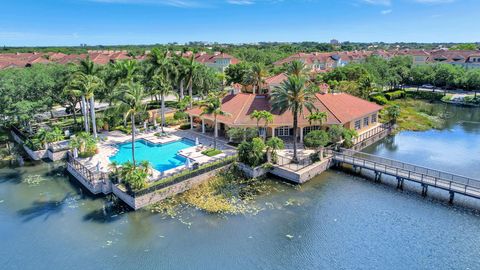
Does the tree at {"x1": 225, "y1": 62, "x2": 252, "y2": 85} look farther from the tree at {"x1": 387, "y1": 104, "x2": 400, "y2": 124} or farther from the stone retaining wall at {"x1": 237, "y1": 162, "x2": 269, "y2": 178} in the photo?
the stone retaining wall at {"x1": 237, "y1": 162, "x2": 269, "y2": 178}

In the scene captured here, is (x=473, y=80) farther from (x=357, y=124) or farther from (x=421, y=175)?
(x=421, y=175)

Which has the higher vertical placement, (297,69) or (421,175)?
(297,69)

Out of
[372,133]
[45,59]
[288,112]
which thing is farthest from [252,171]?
[45,59]

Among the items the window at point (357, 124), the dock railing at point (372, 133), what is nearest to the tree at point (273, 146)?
the dock railing at point (372, 133)

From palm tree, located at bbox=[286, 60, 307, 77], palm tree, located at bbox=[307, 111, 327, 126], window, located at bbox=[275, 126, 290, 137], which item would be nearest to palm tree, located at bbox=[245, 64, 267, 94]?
window, located at bbox=[275, 126, 290, 137]

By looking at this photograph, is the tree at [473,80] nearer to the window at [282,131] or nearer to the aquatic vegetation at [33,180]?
the window at [282,131]
